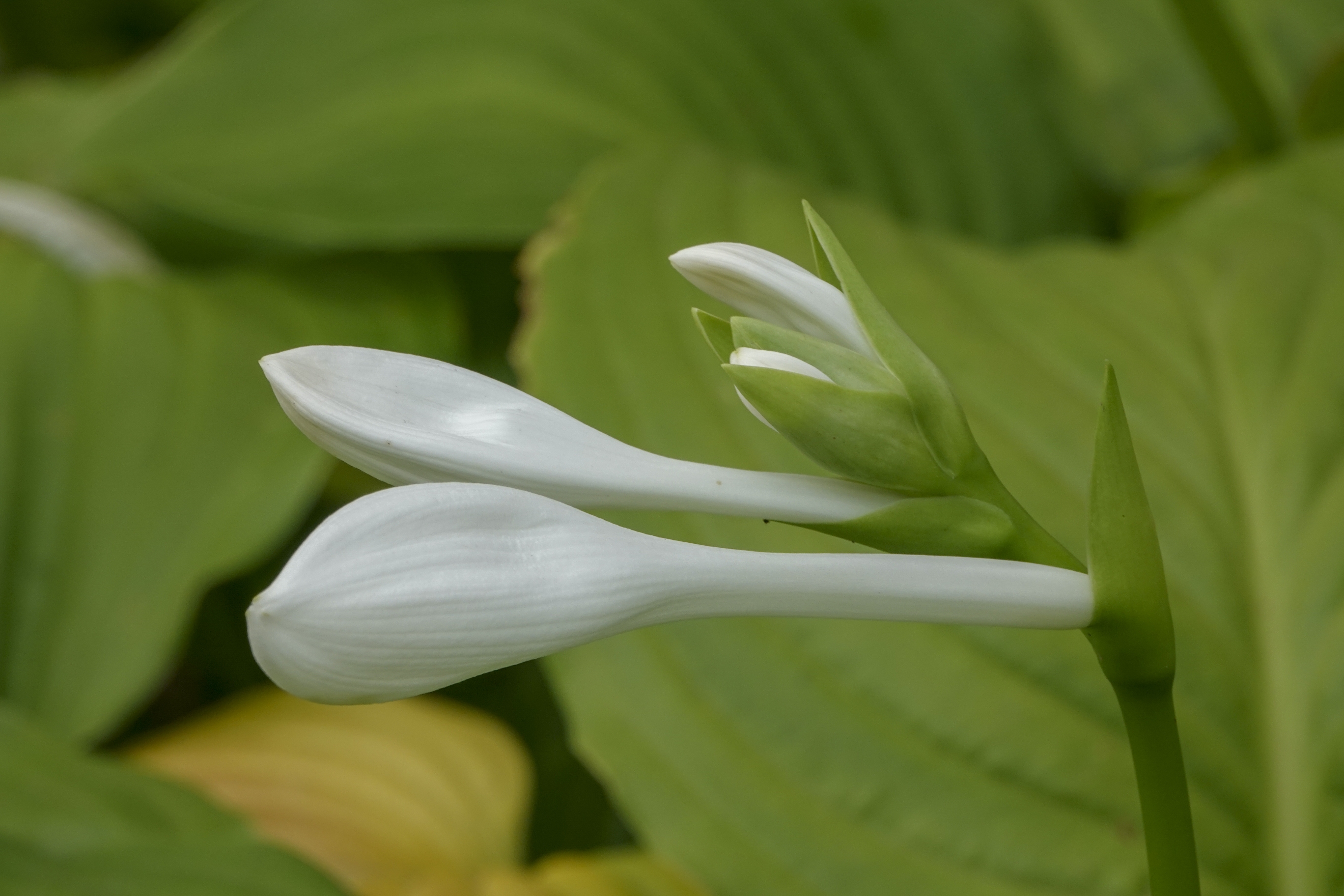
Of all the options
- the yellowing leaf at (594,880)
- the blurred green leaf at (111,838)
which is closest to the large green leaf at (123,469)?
the blurred green leaf at (111,838)

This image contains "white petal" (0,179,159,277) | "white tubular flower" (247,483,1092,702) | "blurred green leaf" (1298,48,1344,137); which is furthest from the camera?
"white petal" (0,179,159,277)

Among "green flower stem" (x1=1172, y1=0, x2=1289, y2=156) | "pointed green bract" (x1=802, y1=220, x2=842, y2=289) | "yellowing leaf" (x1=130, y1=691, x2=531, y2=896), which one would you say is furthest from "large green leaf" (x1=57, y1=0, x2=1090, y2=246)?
"pointed green bract" (x1=802, y1=220, x2=842, y2=289)

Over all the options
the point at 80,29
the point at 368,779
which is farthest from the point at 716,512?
the point at 80,29

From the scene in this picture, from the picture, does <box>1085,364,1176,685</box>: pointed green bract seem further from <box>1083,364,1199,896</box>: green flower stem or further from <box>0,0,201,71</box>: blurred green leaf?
<box>0,0,201,71</box>: blurred green leaf

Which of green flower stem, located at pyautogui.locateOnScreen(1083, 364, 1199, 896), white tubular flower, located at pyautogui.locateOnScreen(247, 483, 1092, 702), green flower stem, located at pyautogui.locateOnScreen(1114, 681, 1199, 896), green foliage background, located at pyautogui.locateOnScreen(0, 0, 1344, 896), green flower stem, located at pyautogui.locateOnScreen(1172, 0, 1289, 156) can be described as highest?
green flower stem, located at pyautogui.locateOnScreen(1172, 0, 1289, 156)

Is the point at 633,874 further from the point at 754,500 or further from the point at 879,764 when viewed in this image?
the point at 754,500

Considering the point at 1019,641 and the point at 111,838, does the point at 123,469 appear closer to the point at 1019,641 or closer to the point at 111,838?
the point at 111,838

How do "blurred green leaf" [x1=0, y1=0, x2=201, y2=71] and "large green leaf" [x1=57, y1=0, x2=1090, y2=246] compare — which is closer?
"large green leaf" [x1=57, y1=0, x2=1090, y2=246]
